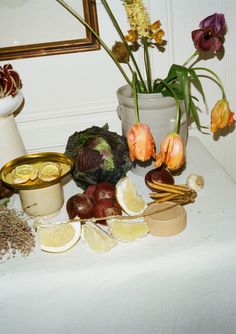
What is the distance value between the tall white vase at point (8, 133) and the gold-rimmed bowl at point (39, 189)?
0.09m

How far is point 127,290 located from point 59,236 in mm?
170

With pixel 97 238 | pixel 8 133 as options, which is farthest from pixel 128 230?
pixel 8 133

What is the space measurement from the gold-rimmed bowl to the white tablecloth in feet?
0.39

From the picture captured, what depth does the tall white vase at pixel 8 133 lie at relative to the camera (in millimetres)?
987

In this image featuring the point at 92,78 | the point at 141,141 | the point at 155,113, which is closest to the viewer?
the point at 141,141

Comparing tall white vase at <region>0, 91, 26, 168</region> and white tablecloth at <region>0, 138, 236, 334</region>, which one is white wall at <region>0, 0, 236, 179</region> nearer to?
tall white vase at <region>0, 91, 26, 168</region>

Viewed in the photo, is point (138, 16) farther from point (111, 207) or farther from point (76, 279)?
point (76, 279)

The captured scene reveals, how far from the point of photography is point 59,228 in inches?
31.9

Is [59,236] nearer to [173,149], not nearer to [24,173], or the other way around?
[24,173]

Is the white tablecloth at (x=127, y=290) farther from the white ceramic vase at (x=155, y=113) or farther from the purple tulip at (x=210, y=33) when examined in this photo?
the purple tulip at (x=210, y=33)

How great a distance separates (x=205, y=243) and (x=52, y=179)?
34 centimetres

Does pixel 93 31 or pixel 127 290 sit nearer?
pixel 127 290

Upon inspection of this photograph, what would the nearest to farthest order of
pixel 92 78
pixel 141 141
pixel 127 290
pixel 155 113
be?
pixel 127 290, pixel 141 141, pixel 155 113, pixel 92 78

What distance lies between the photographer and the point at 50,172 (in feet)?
2.90
